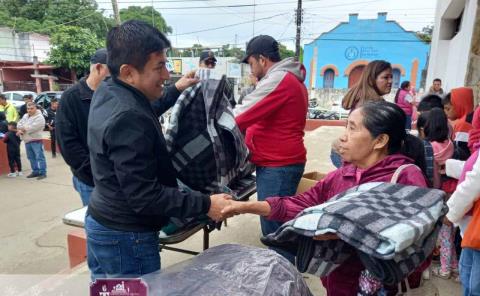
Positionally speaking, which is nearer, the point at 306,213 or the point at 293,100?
the point at 306,213

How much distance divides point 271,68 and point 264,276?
1.49 m

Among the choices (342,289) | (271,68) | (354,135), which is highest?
(271,68)

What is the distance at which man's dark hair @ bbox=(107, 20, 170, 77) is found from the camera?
→ 139 cm

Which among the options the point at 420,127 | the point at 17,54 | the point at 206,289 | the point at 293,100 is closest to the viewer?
the point at 206,289

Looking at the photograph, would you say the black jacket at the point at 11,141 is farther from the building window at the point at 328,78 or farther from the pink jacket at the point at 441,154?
the building window at the point at 328,78

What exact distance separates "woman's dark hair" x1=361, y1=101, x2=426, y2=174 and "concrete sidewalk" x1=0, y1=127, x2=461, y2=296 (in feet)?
5.11

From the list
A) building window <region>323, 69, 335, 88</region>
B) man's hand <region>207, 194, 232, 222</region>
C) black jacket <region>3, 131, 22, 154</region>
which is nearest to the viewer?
man's hand <region>207, 194, 232, 222</region>

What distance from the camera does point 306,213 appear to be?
1.22 metres

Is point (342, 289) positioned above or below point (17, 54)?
below

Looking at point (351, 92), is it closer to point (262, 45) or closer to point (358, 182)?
point (262, 45)

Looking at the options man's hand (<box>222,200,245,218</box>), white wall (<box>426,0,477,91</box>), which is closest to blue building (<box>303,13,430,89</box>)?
white wall (<box>426,0,477,91</box>)

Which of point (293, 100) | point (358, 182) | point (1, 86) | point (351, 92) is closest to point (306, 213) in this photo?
point (358, 182)

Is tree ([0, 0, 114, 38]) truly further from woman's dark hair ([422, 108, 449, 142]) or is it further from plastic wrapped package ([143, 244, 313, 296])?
plastic wrapped package ([143, 244, 313, 296])

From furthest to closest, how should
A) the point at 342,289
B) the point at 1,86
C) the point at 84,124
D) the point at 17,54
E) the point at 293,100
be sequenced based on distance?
the point at 17,54
the point at 1,86
the point at 84,124
the point at 293,100
the point at 342,289
